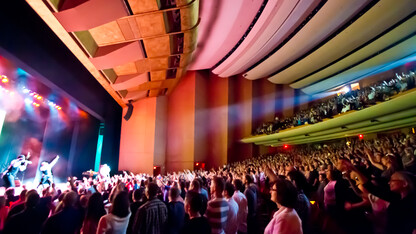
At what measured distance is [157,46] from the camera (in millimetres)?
8719

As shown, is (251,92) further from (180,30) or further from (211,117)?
(180,30)

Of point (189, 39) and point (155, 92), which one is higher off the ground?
point (189, 39)

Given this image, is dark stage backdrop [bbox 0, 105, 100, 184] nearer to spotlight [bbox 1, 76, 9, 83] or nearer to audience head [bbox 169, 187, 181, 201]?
spotlight [bbox 1, 76, 9, 83]

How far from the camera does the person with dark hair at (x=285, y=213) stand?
185cm

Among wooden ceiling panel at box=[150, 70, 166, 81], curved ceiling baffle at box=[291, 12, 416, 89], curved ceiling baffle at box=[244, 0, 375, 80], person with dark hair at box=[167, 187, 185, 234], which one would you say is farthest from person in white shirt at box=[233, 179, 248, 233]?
curved ceiling baffle at box=[291, 12, 416, 89]

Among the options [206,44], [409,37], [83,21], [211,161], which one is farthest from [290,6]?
[211,161]

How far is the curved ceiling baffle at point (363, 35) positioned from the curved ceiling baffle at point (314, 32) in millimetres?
425

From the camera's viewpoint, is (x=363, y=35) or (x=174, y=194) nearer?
(x=174, y=194)

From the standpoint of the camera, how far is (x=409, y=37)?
11.3 m

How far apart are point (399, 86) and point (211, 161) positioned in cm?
1203

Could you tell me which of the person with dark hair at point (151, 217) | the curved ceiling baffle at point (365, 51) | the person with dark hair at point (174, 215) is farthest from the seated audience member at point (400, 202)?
the curved ceiling baffle at point (365, 51)

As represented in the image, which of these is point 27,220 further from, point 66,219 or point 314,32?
point 314,32

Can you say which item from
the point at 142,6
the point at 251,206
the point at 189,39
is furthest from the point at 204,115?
the point at 251,206

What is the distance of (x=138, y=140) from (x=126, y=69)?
605cm
